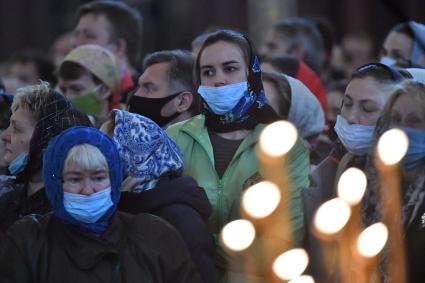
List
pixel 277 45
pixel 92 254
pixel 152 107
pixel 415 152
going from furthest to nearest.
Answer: pixel 277 45, pixel 152 107, pixel 415 152, pixel 92 254

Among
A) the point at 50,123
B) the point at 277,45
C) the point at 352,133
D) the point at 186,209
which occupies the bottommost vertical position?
the point at 277,45

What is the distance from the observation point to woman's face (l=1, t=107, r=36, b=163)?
7.05m

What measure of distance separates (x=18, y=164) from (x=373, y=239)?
1948 mm

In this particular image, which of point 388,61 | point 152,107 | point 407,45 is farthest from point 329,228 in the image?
point 407,45

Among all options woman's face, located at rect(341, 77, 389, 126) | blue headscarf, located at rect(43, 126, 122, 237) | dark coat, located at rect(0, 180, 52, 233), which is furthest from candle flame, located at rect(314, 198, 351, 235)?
dark coat, located at rect(0, 180, 52, 233)

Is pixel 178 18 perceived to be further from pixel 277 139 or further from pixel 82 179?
pixel 82 179

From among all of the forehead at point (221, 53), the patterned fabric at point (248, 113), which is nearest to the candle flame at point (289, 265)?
the patterned fabric at point (248, 113)

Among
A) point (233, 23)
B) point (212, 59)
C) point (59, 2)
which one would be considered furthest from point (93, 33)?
point (59, 2)

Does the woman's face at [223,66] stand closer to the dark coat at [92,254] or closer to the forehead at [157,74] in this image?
the forehead at [157,74]

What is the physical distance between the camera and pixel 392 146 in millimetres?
6691

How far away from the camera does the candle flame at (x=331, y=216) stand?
6809mm

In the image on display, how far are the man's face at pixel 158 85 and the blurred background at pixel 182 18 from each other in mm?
7292

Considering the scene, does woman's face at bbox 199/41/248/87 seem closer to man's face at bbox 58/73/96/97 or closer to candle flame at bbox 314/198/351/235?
candle flame at bbox 314/198/351/235

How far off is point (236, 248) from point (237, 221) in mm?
161
